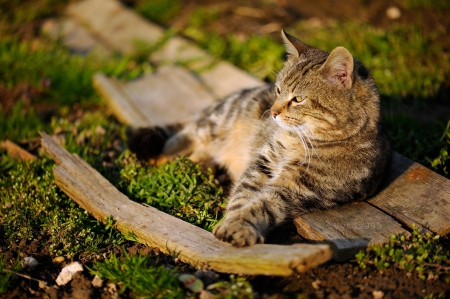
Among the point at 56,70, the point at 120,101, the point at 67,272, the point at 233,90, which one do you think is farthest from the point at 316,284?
the point at 56,70

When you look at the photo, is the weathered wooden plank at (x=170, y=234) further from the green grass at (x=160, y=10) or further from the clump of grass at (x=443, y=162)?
the green grass at (x=160, y=10)

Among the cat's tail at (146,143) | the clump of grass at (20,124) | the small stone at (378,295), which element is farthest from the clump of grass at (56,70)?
the small stone at (378,295)

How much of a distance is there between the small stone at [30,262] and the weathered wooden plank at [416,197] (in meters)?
2.01

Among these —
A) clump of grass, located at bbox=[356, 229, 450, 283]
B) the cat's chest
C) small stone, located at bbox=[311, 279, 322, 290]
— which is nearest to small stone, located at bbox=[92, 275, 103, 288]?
small stone, located at bbox=[311, 279, 322, 290]

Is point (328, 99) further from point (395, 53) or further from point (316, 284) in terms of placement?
point (395, 53)

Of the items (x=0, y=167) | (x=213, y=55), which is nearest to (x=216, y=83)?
(x=213, y=55)

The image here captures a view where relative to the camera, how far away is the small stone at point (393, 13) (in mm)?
5992

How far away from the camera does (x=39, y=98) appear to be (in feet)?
17.4

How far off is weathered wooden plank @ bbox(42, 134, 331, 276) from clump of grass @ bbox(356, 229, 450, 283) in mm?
386

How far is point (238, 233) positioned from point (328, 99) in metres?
0.94

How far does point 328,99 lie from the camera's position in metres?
2.97

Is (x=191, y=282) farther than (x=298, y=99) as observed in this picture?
No

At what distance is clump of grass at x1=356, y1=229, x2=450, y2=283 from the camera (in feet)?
8.52

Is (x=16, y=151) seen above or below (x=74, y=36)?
above
